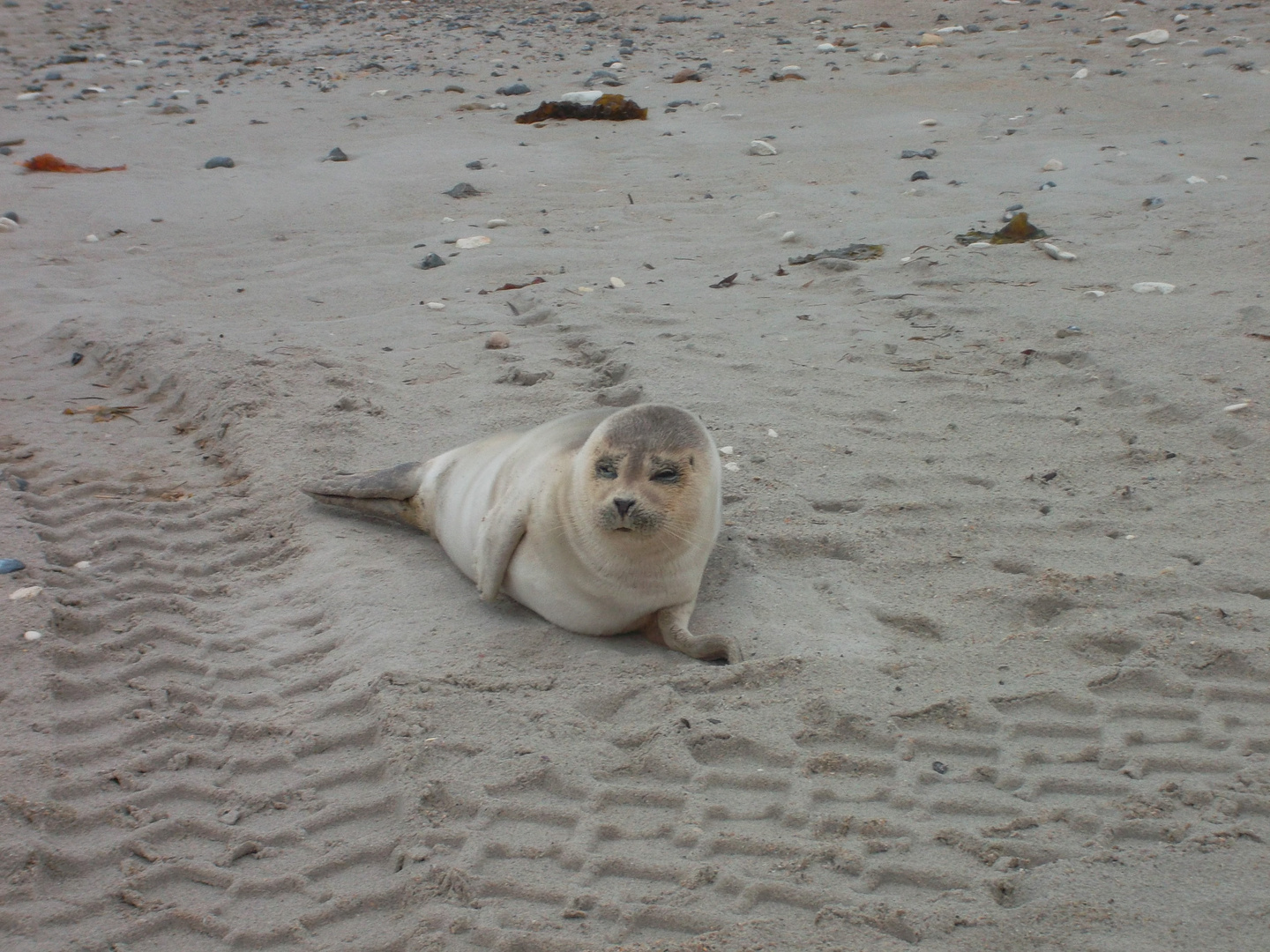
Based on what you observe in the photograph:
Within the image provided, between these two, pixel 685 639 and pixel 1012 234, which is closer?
pixel 685 639

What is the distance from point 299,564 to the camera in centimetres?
376

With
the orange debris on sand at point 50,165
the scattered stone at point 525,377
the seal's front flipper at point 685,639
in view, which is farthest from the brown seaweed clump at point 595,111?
the seal's front flipper at point 685,639

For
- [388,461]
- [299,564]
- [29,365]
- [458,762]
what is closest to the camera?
[458,762]

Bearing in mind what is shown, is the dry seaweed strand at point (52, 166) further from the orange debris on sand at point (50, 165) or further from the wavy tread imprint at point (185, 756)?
the wavy tread imprint at point (185, 756)

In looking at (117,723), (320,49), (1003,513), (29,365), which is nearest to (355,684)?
(117,723)

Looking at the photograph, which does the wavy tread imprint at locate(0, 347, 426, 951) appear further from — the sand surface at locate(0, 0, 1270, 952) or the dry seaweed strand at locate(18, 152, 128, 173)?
the dry seaweed strand at locate(18, 152, 128, 173)

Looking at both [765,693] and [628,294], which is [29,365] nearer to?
[628,294]

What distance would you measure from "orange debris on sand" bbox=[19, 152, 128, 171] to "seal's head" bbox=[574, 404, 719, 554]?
627 centimetres

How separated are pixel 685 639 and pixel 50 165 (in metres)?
6.84

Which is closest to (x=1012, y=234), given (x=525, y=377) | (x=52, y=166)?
(x=525, y=377)

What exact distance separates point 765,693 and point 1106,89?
305 inches

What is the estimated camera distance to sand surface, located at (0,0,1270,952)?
2336 mm

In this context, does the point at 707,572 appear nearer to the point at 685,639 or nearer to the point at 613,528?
the point at 685,639

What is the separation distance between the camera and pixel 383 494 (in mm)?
4039
